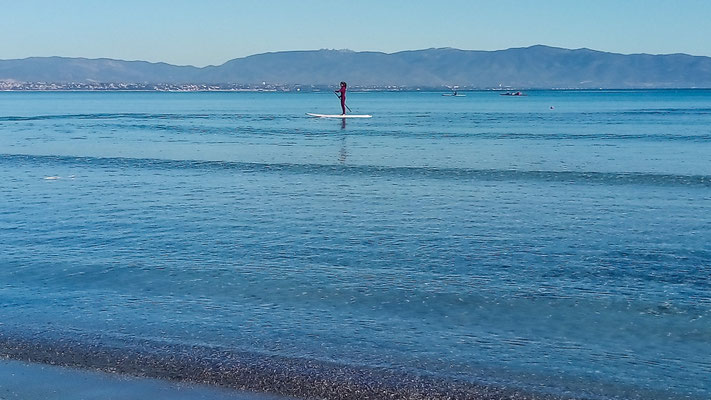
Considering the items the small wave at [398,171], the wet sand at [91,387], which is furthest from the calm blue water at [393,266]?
→ the wet sand at [91,387]

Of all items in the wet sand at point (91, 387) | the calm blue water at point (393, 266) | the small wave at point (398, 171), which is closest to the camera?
the wet sand at point (91, 387)

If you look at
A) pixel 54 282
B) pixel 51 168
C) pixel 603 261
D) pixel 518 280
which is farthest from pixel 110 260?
pixel 51 168

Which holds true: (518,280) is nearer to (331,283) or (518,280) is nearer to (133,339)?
(331,283)

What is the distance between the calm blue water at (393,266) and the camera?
9934mm

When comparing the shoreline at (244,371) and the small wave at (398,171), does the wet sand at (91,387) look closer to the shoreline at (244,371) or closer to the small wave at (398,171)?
the shoreline at (244,371)

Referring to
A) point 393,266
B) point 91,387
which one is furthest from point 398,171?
point 91,387

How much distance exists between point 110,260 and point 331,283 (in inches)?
166

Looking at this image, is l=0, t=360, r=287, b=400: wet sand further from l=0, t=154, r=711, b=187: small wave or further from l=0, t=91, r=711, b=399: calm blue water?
l=0, t=154, r=711, b=187: small wave

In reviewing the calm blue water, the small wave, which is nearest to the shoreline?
the calm blue water

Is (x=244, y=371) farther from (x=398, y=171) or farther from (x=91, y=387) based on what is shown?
(x=398, y=171)

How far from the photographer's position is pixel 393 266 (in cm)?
1399

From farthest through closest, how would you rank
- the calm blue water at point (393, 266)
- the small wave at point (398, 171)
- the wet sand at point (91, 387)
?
the small wave at point (398, 171) → the calm blue water at point (393, 266) → the wet sand at point (91, 387)

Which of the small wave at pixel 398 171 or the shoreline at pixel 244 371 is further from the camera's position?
the small wave at pixel 398 171

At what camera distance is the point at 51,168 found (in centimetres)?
2978
